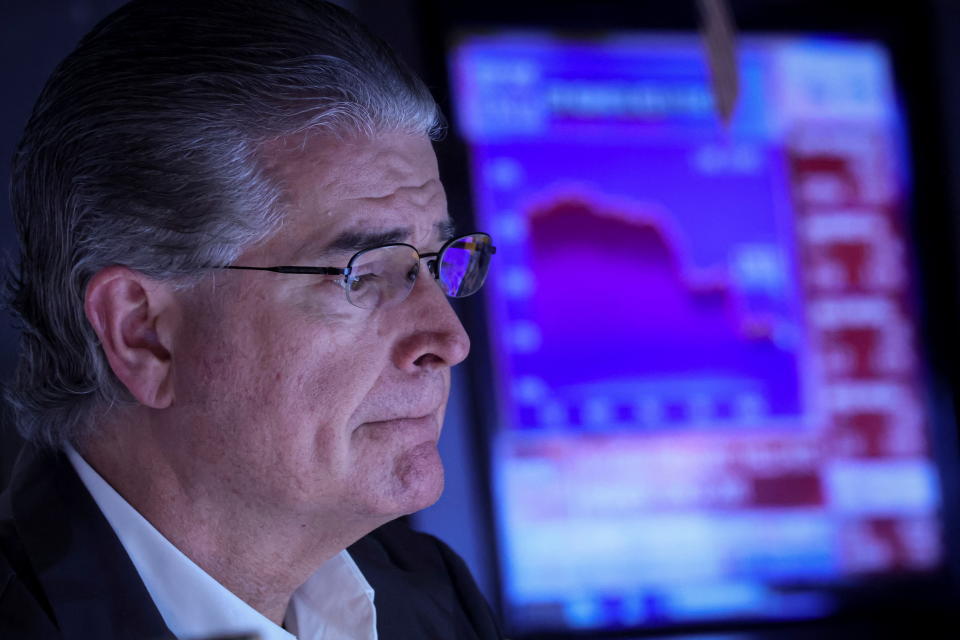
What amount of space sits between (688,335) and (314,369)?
997mm

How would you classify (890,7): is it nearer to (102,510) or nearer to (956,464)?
(956,464)

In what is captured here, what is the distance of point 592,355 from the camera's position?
1892mm

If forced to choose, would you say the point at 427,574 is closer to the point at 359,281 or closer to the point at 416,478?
the point at 416,478

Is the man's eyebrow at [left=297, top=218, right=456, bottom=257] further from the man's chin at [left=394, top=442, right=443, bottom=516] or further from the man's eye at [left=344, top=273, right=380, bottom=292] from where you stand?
the man's chin at [left=394, top=442, right=443, bottom=516]

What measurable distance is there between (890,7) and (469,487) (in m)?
1.22

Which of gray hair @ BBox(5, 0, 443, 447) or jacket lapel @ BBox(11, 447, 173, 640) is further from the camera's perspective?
gray hair @ BBox(5, 0, 443, 447)

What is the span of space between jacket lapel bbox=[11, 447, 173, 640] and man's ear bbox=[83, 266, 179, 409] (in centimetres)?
12

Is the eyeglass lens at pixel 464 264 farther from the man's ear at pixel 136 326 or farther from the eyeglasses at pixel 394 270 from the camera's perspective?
the man's ear at pixel 136 326

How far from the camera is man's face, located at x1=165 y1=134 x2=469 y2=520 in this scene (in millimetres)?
1093

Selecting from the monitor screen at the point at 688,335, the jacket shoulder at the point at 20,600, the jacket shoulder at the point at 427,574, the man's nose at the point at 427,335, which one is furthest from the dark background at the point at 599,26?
the jacket shoulder at the point at 20,600

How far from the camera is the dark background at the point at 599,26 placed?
5.53ft

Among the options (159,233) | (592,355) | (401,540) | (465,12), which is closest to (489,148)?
(465,12)

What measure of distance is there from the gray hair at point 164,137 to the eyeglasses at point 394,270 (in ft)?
0.26

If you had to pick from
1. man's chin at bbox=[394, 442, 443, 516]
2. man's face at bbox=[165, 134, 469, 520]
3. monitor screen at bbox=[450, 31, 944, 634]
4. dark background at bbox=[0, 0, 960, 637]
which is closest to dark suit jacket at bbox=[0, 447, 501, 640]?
man's face at bbox=[165, 134, 469, 520]
